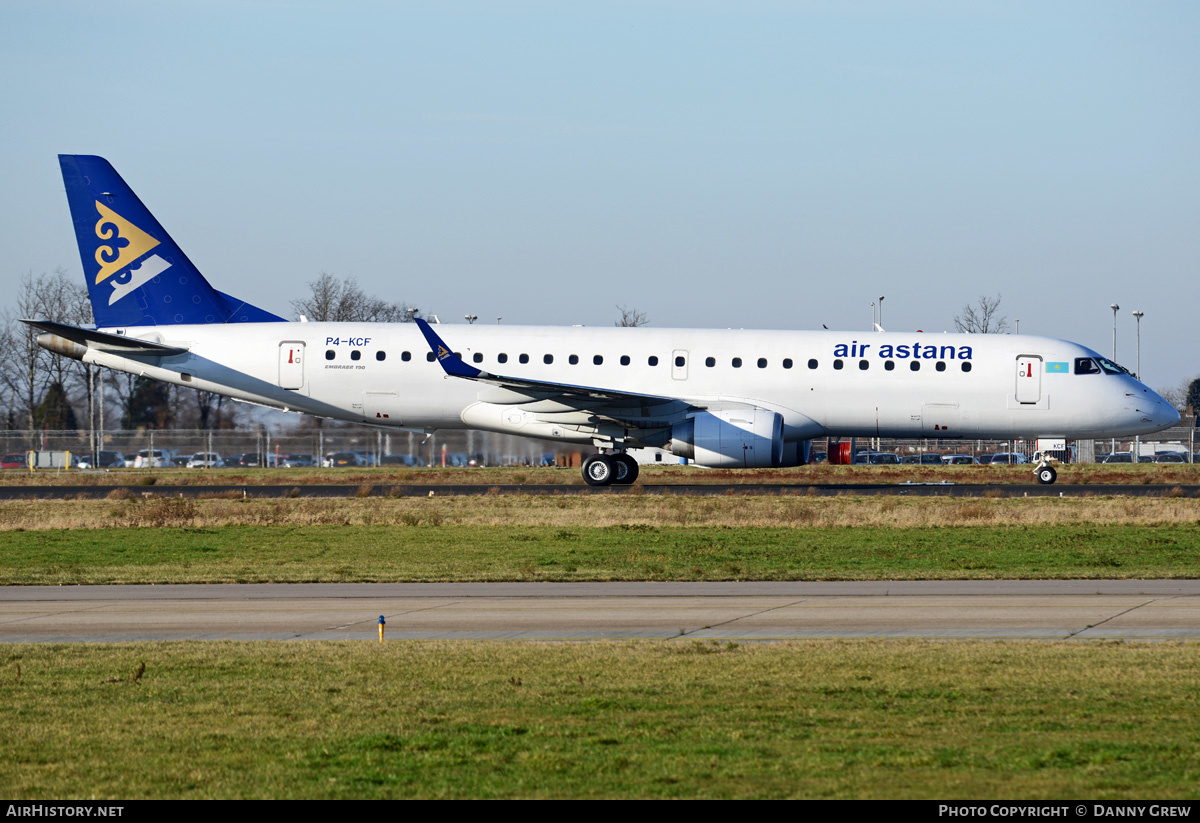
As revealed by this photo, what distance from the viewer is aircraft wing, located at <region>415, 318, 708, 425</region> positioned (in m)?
31.5

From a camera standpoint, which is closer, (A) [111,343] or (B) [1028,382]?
(A) [111,343]

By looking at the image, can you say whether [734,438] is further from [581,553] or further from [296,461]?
[296,461]

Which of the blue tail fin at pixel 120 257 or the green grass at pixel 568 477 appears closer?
the blue tail fin at pixel 120 257

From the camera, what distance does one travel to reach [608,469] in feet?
114

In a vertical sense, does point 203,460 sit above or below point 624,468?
below

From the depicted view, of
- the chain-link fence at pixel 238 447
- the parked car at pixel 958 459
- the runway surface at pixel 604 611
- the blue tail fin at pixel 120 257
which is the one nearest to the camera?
the runway surface at pixel 604 611

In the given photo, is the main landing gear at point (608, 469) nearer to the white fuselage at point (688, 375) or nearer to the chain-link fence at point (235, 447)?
the white fuselage at point (688, 375)

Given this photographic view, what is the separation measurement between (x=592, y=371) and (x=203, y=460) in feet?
115

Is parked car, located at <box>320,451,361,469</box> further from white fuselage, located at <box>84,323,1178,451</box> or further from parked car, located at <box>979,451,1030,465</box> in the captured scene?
parked car, located at <box>979,451,1030,465</box>

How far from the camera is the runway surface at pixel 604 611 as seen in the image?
520 inches

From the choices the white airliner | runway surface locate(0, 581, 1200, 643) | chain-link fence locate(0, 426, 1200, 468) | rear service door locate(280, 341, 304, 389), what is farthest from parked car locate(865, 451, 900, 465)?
runway surface locate(0, 581, 1200, 643)

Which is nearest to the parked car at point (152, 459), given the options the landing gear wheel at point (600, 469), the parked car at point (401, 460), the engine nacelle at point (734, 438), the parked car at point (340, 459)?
the parked car at point (340, 459)

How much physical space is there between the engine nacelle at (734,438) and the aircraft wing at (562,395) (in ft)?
2.50
